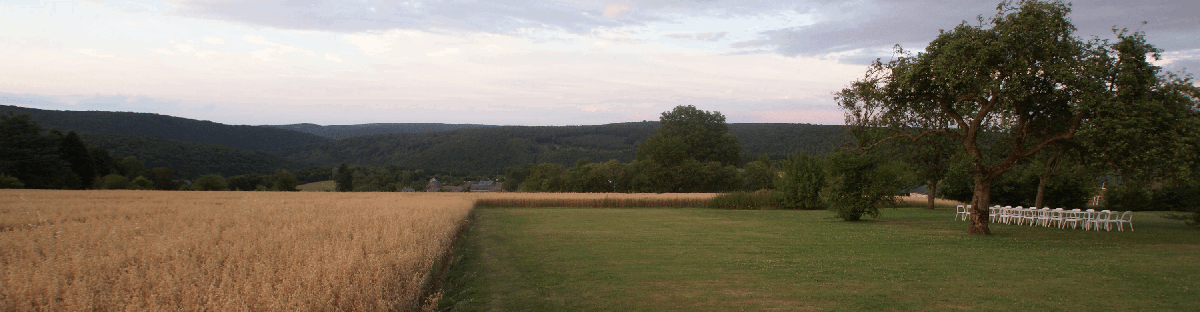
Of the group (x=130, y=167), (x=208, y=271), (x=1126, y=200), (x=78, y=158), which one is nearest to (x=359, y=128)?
(x=130, y=167)

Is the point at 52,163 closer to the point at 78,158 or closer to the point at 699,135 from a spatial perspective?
the point at 78,158

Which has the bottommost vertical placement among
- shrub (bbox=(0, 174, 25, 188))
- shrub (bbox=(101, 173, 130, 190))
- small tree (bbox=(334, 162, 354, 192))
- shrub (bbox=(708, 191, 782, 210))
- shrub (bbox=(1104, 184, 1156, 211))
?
small tree (bbox=(334, 162, 354, 192))

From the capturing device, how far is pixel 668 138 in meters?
58.8

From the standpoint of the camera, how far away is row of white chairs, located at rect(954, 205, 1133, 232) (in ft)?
51.0

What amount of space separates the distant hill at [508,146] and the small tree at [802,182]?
57.1 m

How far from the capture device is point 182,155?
67.7 m

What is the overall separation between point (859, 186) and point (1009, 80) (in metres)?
8.16

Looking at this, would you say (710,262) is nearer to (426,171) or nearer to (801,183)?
(801,183)

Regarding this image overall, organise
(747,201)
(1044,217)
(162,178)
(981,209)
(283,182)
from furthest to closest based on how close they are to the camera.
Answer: (283,182)
(162,178)
(747,201)
(1044,217)
(981,209)

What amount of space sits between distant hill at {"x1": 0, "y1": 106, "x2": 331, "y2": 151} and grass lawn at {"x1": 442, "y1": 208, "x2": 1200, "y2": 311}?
264 feet

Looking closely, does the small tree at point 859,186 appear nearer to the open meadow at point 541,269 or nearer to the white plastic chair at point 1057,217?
the white plastic chair at point 1057,217

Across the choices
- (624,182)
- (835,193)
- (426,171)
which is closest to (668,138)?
(624,182)

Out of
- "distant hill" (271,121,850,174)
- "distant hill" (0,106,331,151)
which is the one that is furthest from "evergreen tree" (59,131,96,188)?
"distant hill" (271,121,850,174)

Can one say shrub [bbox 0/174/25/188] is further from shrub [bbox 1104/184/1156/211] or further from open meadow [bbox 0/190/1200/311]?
shrub [bbox 1104/184/1156/211]
